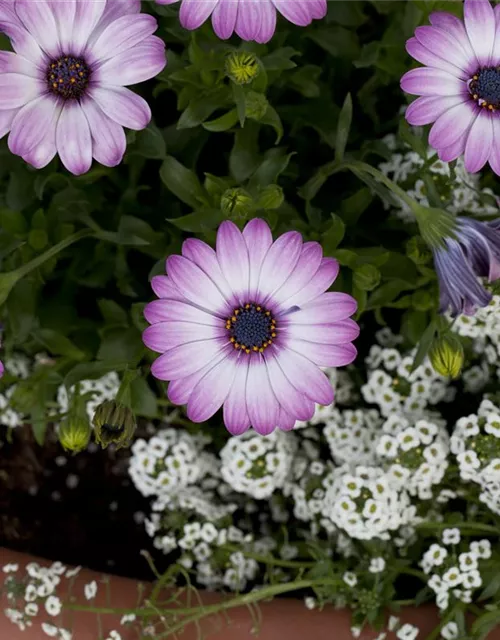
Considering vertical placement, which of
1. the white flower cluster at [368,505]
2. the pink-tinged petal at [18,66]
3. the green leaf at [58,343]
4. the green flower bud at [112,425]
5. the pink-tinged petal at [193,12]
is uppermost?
the pink-tinged petal at [193,12]

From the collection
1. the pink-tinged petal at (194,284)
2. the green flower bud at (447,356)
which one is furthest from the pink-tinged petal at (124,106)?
the green flower bud at (447,356)

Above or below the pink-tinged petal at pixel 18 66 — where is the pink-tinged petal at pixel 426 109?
below

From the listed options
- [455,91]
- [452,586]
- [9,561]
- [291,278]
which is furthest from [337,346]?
[9,561]

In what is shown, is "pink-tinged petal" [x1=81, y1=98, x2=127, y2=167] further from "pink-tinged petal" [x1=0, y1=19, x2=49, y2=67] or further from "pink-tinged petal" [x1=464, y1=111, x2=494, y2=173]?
"pink-tinged petal" [x1=464, y1=111, x2=494, y2=173]

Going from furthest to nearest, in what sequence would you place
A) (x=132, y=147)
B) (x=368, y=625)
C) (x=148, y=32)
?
(x=368, y=625) → (x=132, y=147) → (x=148, y=32)

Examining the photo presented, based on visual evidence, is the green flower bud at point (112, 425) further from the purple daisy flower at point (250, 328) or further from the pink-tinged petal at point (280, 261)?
the pink-tinged petal at point (280, 261)

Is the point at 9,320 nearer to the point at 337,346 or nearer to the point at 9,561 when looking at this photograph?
the point at 9,561

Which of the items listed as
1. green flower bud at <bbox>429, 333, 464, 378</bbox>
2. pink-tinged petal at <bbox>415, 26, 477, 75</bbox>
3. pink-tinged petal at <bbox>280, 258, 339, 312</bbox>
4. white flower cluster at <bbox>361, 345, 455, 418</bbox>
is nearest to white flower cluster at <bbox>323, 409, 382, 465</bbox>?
white flower cluster at <bbox>361, 345, 455, 418</bbox>
